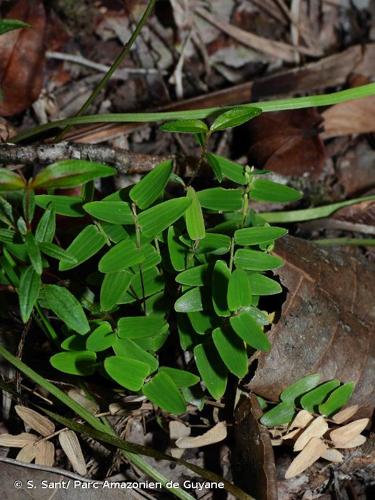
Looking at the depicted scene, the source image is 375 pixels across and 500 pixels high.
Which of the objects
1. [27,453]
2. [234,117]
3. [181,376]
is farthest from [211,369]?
[234,117]

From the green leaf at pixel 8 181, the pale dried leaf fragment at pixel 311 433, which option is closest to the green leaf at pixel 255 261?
the pale dried leaf fragment at pixel 311 433

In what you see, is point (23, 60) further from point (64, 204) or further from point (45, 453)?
point (45, 453)

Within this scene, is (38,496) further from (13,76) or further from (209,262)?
(13,76)

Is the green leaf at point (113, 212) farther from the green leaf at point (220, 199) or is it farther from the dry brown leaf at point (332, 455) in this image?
the dry brown leaf at point (332, 455)

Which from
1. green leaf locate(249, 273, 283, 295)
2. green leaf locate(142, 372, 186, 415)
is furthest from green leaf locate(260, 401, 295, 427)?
green leaf locate(249, 273, 283, 295)

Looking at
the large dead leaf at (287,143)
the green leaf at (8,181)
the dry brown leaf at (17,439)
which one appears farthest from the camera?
the large dead leaf at (287,143)

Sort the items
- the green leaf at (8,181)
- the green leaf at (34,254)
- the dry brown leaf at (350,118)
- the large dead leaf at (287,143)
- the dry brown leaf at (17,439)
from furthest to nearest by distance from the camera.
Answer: the dry brown leaf at (350,118) < the large dead leaf at (287,143) < the dry brown leaf at (17,439) < the green leaf at (34,254) < the green leaf at (8,181)

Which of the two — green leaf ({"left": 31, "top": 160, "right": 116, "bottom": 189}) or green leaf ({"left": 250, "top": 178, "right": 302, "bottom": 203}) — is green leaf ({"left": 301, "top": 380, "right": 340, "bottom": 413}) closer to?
green leaf ({"left": 250, "top": 178, "right": 302, "bottom": 203})
